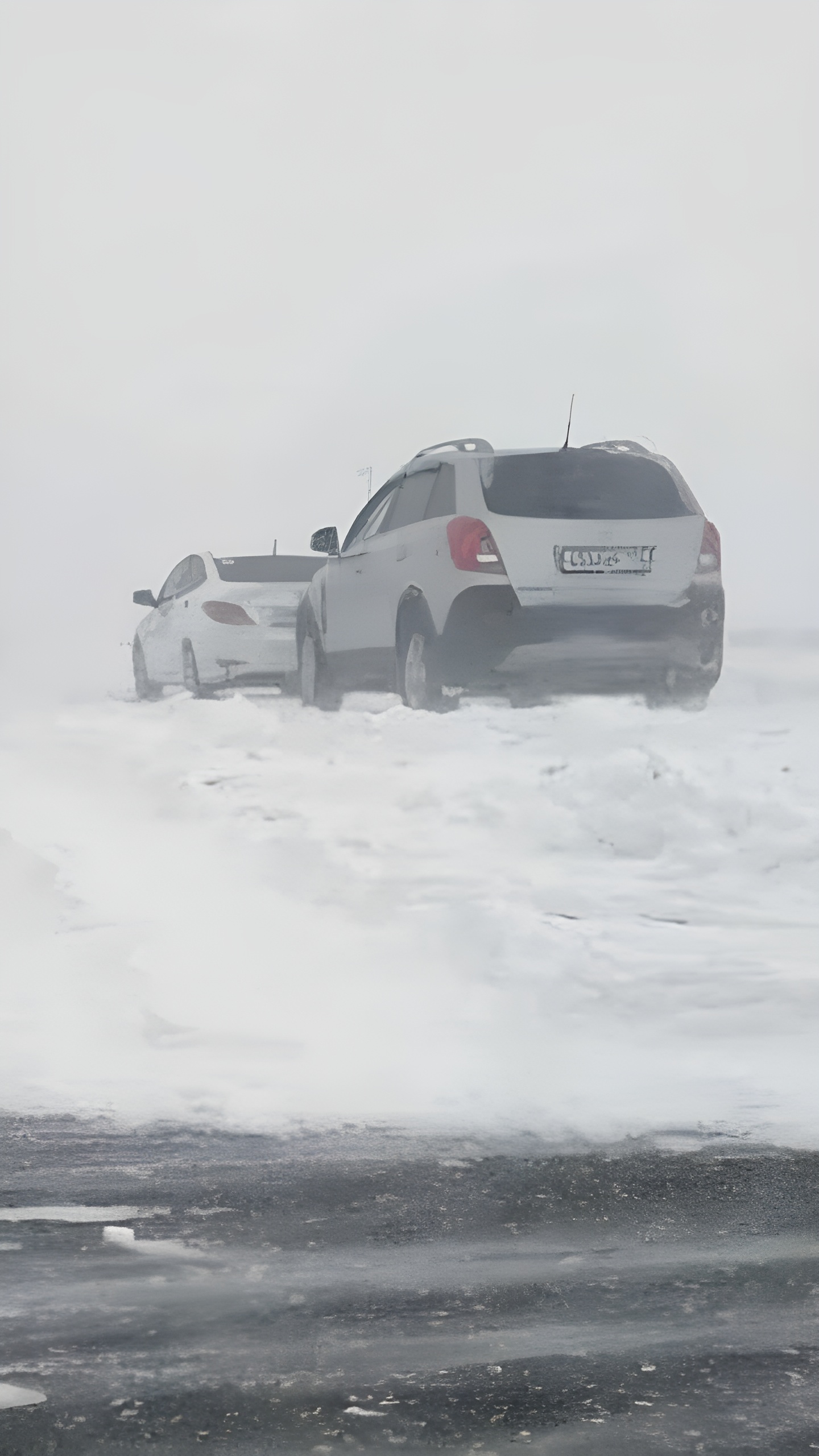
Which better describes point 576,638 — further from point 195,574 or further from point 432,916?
point 195,574

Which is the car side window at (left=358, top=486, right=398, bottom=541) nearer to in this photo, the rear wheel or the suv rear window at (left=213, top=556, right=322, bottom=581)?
the suv rear window at (left=213, top=556, right=322, bottom=581)

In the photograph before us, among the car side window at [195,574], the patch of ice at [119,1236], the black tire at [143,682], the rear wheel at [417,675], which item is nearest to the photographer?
the patch of ice at [119,1236]

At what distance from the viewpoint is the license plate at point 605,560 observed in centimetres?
847

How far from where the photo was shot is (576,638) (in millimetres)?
8547

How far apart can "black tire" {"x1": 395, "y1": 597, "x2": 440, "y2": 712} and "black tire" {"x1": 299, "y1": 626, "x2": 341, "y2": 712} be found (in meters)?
0.98

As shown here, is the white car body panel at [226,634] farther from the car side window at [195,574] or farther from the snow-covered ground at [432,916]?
the snow-covered ground at [432,916]

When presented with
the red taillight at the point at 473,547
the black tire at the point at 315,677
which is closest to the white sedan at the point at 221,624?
the black tire at the point at 315,677

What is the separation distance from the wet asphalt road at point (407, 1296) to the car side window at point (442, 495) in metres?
4.98

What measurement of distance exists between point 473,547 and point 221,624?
301 cm

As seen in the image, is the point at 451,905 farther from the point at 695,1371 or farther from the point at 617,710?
the point at 695,1371

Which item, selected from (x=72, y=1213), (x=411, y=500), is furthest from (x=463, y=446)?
(x=72, y=1213)

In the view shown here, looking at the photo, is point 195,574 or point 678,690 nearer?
point 678,690

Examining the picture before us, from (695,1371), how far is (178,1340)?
114 centimetres

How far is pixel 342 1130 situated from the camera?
187 inches
